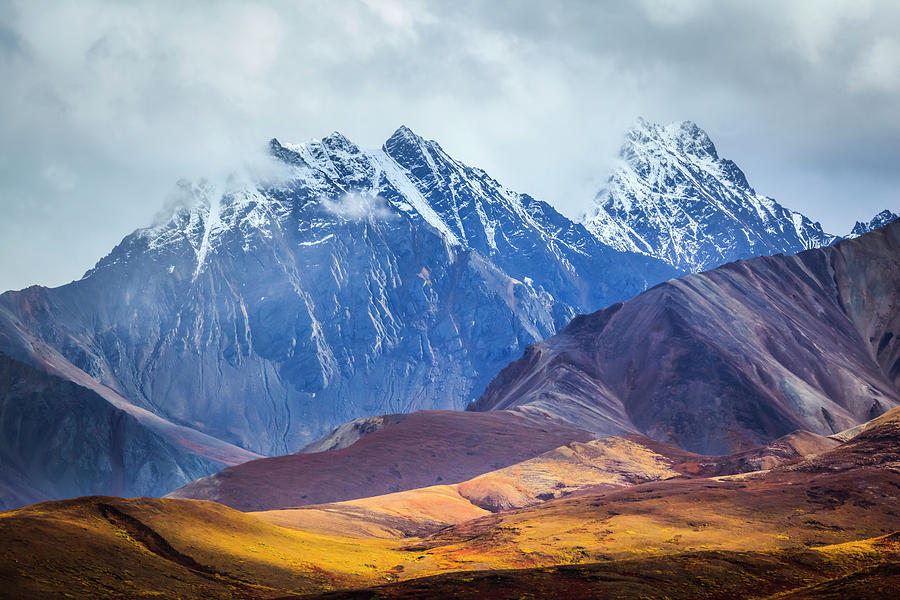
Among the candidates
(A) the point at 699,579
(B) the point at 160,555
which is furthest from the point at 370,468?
(A) the point at 699,579

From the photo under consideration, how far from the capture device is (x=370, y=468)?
182375 millimetres

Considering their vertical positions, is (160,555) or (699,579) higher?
(160,555)

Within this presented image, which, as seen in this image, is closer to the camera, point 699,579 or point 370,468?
point 699,579

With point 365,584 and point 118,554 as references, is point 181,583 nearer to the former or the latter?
point 118,554

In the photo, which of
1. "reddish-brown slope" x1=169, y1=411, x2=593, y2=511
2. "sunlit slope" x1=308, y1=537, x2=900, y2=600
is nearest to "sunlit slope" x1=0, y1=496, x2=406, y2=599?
"sunlit slope" x1=308, y1=537, x2=900, y2=600

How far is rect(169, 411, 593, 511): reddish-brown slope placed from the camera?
170250 millimetres

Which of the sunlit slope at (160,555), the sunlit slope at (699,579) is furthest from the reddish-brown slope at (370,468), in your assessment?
the sunlit slope at (699,579)

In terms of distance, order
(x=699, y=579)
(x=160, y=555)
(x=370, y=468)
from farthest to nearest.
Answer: (x=370, y=468) < (x=699, y=579) < (x=160, y=555)

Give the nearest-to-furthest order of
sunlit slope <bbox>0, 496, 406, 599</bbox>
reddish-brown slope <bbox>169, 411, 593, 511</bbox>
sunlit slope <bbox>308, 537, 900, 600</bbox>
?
1. sunlit slope <bbox>0, 496, 406, 599</bbox>
2. sunlit slope <bbox>308, 537, 900, 600</bbox>
3. reddish-brown slope <bbox>169, 411, 593, 511</bbox>

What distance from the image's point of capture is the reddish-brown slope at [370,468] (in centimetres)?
17025

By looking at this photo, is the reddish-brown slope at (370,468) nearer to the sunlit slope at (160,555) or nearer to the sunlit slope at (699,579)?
the sunlit slope at (160,555)

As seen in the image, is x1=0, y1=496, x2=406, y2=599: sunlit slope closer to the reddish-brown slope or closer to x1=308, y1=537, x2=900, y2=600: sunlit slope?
x1=308, y1=537, x2=900, y2=600: sunlit slope

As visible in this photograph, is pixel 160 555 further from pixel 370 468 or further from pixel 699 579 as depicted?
pixel 370 468

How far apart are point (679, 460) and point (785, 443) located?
23.0 metres
